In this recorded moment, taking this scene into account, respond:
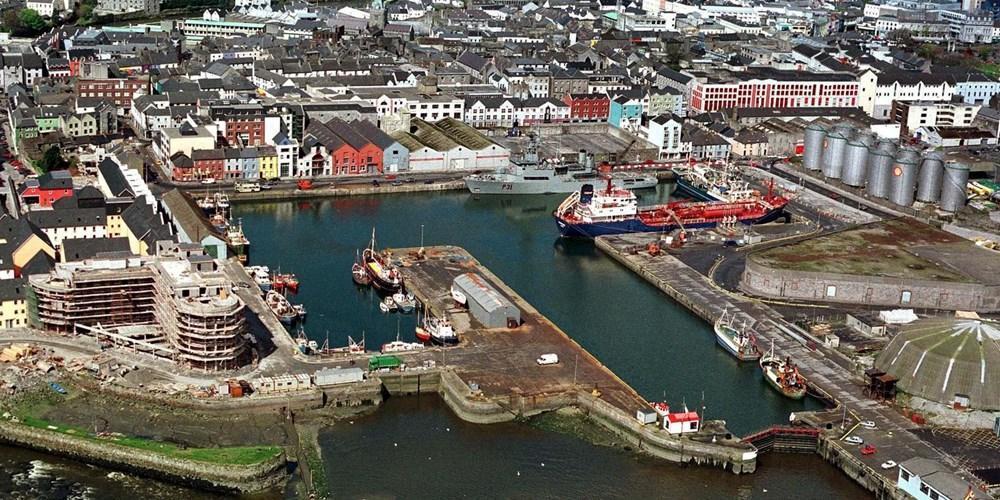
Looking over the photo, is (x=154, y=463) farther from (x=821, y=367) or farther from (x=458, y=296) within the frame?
(x=821, y=367)

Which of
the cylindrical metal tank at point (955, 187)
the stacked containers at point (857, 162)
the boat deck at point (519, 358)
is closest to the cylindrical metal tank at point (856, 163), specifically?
the stacked containers at point (857, 162)

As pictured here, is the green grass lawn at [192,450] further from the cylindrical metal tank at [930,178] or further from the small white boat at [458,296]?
the cylindrical metal tank at [930,178]

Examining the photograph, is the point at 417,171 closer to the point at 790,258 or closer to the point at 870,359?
the point at 790,258

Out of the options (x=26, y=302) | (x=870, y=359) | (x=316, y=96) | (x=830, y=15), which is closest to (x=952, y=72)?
(x=830, y=15)

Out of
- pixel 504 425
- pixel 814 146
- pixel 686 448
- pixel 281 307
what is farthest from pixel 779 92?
pixel 686 448

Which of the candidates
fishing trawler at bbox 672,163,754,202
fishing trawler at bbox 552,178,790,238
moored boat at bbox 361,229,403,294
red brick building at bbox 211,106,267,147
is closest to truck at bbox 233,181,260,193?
red brick building at bbox 211,106,267,147

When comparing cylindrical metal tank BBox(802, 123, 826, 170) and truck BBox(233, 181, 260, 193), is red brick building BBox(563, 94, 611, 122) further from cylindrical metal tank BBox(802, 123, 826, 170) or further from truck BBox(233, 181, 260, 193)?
truck BBox(233, 181, 260, 193)
